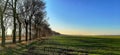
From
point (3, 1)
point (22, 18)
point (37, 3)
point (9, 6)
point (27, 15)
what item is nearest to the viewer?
point (3, 1)

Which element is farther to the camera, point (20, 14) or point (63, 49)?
point (20, 14)

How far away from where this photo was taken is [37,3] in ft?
210

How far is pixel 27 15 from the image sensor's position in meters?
58.7

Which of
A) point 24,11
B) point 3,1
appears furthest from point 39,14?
point 3,1

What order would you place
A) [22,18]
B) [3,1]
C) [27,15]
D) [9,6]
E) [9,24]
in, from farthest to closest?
1. [27,15]
2. [22,18]
3. [9,24]
4. [9,6]
5. [3,1]

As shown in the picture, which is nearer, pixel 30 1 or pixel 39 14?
pixel 30 1

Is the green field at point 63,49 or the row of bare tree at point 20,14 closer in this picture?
the green field at point 63,49

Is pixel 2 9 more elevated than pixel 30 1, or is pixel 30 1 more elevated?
pixel 30 1

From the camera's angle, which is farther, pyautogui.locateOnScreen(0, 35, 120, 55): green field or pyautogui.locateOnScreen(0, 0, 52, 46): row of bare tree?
pyautogui.locateOnScreen(0, 0, 52, 46): row of bare tree

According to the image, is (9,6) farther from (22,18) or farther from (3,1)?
(22,18)

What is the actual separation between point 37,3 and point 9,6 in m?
22.2

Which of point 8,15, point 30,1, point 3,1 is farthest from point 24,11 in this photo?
point 3,1

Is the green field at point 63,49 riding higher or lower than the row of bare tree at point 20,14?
lower

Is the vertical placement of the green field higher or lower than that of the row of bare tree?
lower
